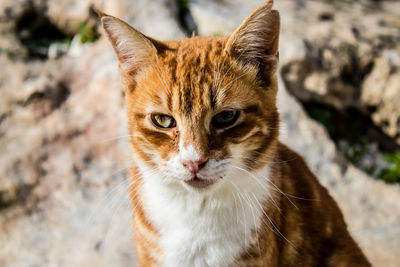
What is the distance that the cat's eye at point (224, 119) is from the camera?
7.50ft

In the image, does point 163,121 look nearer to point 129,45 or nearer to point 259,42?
point 129,45

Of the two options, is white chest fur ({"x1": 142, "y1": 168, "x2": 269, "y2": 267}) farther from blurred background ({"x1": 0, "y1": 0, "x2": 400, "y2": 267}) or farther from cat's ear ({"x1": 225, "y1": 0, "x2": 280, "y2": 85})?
blurred background ({"x1": 0, "y1": 0, "x2": 400, "y2": 267})

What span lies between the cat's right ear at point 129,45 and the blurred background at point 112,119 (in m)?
1.34

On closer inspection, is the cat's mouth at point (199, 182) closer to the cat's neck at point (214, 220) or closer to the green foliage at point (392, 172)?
the cat's neck at point (214, 220)

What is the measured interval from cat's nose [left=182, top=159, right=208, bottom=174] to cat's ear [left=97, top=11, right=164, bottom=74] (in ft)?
2.37

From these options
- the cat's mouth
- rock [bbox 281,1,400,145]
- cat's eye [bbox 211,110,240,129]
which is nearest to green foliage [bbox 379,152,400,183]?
rock [bbox 281,1,400,145]

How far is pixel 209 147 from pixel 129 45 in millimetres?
829

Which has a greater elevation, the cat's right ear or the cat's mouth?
the cat's right ear

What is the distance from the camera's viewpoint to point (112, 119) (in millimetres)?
4707

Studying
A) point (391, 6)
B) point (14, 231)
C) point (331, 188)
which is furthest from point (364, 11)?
point (14, 231)

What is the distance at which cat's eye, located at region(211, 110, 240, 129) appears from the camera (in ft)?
7.50

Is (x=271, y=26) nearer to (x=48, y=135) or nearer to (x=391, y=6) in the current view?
(x=48, y=135)

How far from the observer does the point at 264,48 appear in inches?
95.7

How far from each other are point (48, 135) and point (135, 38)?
8.48ft
